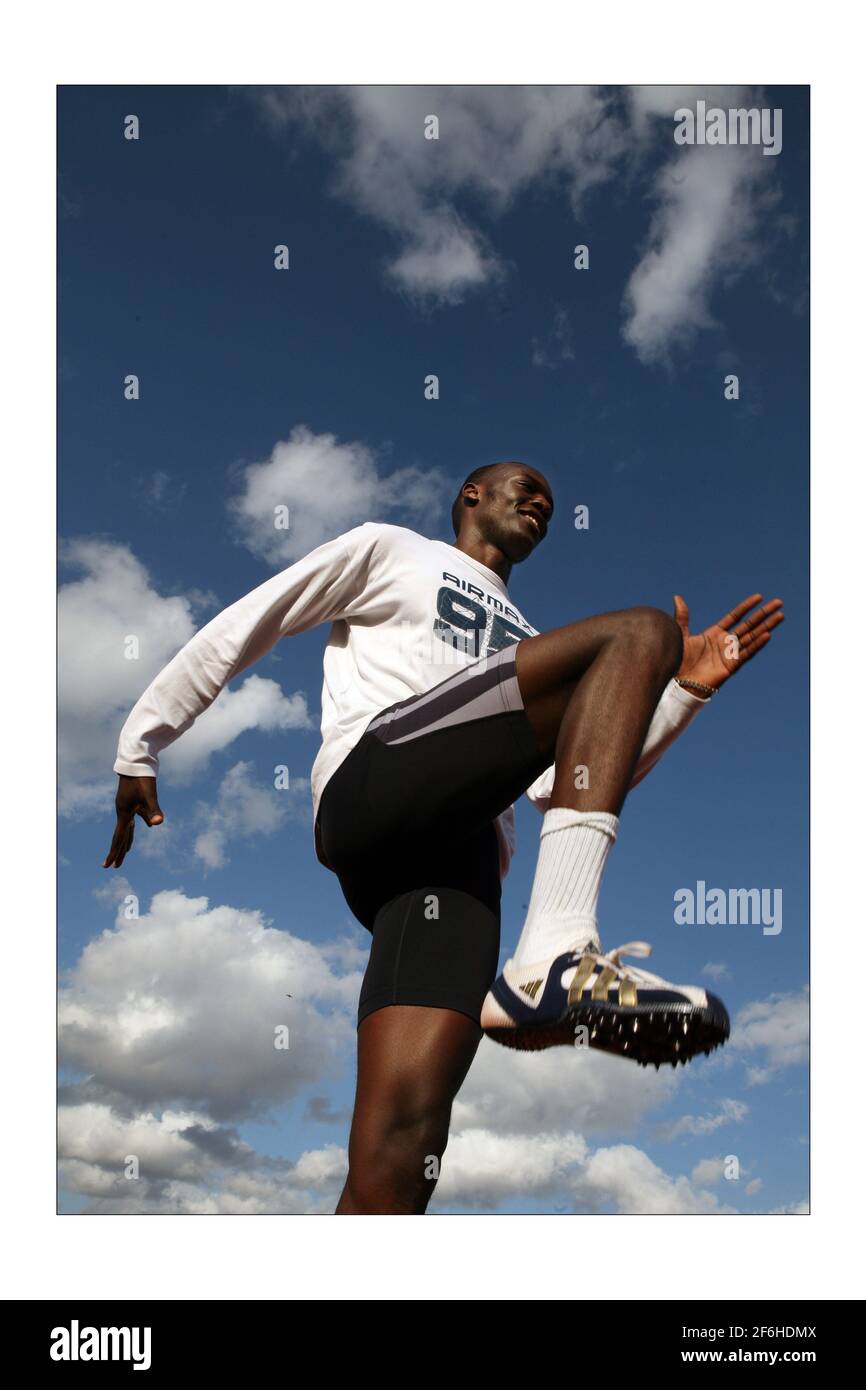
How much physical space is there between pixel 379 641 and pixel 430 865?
2.27 feet

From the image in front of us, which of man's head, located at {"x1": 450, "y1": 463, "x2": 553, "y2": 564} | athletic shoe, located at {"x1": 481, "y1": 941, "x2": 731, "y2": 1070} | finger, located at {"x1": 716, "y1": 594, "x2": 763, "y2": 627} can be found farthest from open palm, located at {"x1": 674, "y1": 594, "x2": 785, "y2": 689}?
athletic shoe, located at {"x1": 481, "y1": 941, "x2": 731, "y2": 1070}

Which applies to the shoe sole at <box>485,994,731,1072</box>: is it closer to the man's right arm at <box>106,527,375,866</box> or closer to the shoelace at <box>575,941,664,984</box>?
the shoelace at <box>575,941,664,984</box>

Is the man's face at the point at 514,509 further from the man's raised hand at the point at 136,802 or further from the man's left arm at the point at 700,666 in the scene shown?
the man's raised hand at the point at 136,802

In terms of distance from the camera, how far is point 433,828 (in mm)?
2803

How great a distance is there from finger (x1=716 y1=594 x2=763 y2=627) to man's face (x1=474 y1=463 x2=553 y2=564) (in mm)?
771

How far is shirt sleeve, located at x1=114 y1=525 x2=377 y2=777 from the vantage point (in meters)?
3.10

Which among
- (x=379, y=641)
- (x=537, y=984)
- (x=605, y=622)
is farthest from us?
(x=379, y=641)

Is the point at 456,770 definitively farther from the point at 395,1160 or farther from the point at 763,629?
the point at 763,629

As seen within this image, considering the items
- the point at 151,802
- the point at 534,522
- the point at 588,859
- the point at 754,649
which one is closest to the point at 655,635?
the point at 588,859

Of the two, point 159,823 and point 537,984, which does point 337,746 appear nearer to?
point 159,823

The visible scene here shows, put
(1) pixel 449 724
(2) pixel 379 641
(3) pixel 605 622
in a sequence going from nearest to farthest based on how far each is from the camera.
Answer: (3) pixel 605 622 → (1) pixel 449 724 → (2) pixel 379 641

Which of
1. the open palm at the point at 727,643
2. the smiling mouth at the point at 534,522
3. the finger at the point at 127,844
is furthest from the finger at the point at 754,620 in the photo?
the finger at the point at 127,844
